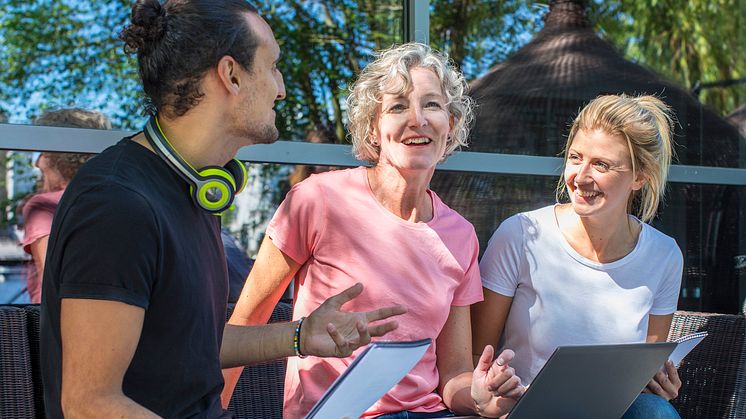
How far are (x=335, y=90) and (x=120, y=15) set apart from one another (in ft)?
2.83

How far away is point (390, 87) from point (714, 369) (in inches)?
58.2

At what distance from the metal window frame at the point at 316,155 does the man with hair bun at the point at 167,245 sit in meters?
1.20

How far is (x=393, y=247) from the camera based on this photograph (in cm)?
239

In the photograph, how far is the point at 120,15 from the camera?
336 cm

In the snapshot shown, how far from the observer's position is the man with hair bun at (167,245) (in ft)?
4.63

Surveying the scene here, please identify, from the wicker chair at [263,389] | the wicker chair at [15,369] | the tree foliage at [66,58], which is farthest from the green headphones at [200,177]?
the tree foliage at [66,58]

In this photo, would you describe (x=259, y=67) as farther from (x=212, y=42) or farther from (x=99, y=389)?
(x=99, y=389)

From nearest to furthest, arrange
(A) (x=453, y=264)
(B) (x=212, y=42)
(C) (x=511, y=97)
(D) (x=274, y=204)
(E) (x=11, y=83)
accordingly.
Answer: (B) (x=212, y=42) < (A) (x=453, y=264) < (E) (x=11, y=83) < (D) (x=274, y=204) < (C) (x=511, y=97)

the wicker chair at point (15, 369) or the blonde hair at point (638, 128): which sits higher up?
the blonde hair at point (638, 128)

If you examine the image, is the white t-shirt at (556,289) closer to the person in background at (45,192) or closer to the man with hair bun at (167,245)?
the man with hair bun at (167,245)

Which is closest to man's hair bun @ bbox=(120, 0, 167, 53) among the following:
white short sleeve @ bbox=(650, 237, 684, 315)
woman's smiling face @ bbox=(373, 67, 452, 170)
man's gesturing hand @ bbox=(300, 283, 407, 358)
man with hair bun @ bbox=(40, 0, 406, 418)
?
man with hair bun @ bbox=(40, 0, 406, 418)

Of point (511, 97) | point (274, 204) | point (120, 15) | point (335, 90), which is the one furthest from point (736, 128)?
point (120, 15)

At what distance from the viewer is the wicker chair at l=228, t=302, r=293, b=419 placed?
8.45 feet

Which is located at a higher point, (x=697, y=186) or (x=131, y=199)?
(x=131, y=199)
